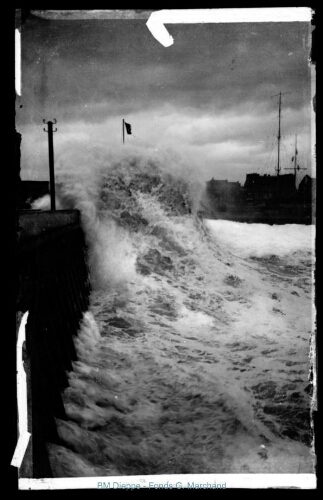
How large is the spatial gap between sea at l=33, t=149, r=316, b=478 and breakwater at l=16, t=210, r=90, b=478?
134 millimetres

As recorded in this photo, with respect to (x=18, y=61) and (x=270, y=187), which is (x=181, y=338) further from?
(x=18, y=61)

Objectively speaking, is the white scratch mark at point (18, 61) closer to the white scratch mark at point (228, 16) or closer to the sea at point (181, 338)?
the sea at point (181, 338)

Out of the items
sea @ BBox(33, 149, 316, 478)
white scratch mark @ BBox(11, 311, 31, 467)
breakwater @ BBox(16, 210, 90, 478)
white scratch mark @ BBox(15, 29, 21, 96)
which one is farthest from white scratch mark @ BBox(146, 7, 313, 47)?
white scratch mark @ BBox(11, 311, 31, 467)

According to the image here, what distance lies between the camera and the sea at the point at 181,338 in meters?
2.50

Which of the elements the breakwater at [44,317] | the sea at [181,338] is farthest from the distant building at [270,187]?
the breakwater at [44,317]

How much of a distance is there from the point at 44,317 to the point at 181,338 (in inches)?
44.8

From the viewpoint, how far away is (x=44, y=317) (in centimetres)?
239

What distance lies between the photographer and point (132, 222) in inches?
139

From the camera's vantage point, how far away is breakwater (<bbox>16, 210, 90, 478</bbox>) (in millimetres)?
2133

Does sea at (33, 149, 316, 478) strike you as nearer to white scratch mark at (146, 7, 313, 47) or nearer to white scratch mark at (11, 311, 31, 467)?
white scratch mark at (11, 311, 31, 467)

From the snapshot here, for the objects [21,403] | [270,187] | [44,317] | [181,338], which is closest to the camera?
[21,403]

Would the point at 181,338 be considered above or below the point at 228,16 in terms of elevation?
below

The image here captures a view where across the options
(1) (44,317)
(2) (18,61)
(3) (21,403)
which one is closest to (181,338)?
(1) (44,317)

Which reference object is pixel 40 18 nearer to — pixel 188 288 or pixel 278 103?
pixel 278 103
